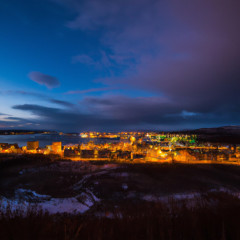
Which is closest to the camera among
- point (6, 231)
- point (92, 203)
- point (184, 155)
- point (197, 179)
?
point (6, 231)

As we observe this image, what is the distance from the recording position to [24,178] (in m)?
6.96

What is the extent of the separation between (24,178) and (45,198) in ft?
9.07

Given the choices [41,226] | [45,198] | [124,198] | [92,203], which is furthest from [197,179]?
[41,226]

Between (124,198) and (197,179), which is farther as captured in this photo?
(197,179)

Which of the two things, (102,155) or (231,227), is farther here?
(102,155)

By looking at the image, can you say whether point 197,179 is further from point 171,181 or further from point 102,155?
point 102,155

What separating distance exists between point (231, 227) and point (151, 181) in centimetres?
588

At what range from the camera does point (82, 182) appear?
6.73m

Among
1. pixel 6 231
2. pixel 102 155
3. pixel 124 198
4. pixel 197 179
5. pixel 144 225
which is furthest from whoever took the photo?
pixel 102 155

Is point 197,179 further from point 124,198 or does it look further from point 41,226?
point 41,226

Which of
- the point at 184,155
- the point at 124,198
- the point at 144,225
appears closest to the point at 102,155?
the point at 184,155

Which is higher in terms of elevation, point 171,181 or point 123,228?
point 123,228

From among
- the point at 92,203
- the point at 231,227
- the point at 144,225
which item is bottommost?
the point at 92,203

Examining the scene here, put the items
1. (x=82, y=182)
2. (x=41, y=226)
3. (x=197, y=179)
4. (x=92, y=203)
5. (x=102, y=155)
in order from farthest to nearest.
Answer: (x=102, y=155)
(x=197, y=179)
(x=82, y=182)
(x=92, y=203)
(x=41, y=226)
